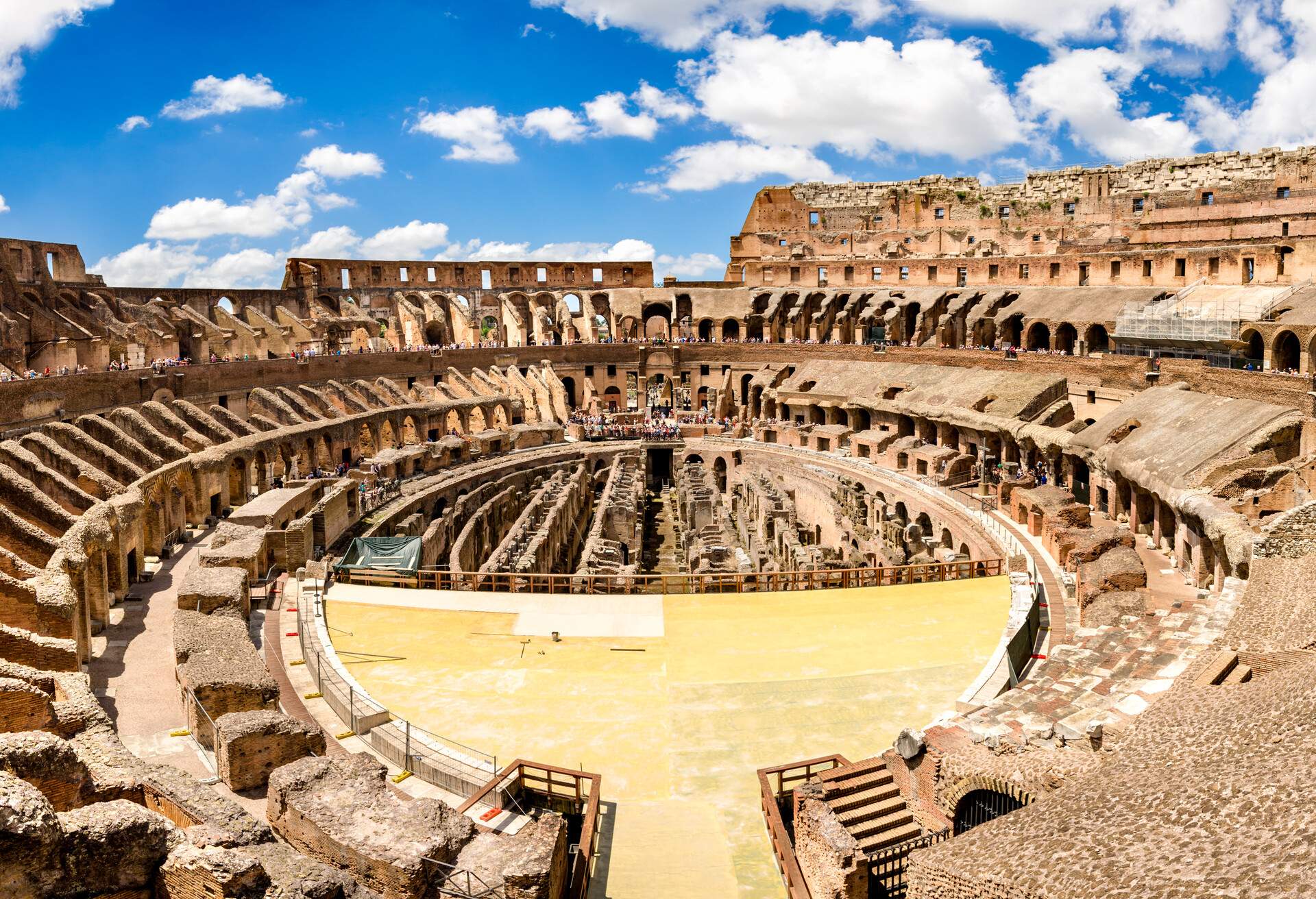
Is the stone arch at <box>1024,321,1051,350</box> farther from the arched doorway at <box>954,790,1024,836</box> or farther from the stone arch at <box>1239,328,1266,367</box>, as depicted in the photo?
the arched doorway at <box>954,790,1024,836</box>

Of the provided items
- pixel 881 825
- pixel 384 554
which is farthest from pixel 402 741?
pixel 384 554

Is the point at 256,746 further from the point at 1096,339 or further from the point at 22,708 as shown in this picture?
the point at 1096,339

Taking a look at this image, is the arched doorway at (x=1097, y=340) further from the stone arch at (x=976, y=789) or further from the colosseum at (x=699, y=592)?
the stone arch at (x=976, y=789)

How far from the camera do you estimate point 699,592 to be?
22.7 m

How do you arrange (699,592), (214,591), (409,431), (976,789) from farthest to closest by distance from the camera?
1. (409,431)
2. (699,592)
3. (214,591)
4. (976,789)

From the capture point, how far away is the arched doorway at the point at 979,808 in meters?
11.9

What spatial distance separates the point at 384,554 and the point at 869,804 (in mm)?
15504

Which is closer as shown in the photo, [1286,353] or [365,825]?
[365,825]

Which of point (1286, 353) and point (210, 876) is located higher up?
point (1286, 353)

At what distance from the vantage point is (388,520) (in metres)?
30.6

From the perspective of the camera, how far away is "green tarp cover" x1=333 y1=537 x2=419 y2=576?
2366 centimetres

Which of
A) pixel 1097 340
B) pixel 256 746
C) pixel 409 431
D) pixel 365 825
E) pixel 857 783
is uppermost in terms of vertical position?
pixel 1097 340

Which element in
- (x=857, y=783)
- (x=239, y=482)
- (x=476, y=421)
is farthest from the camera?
(x=476, y=421)

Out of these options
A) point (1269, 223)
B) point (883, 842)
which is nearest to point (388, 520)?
point (883, 842)
